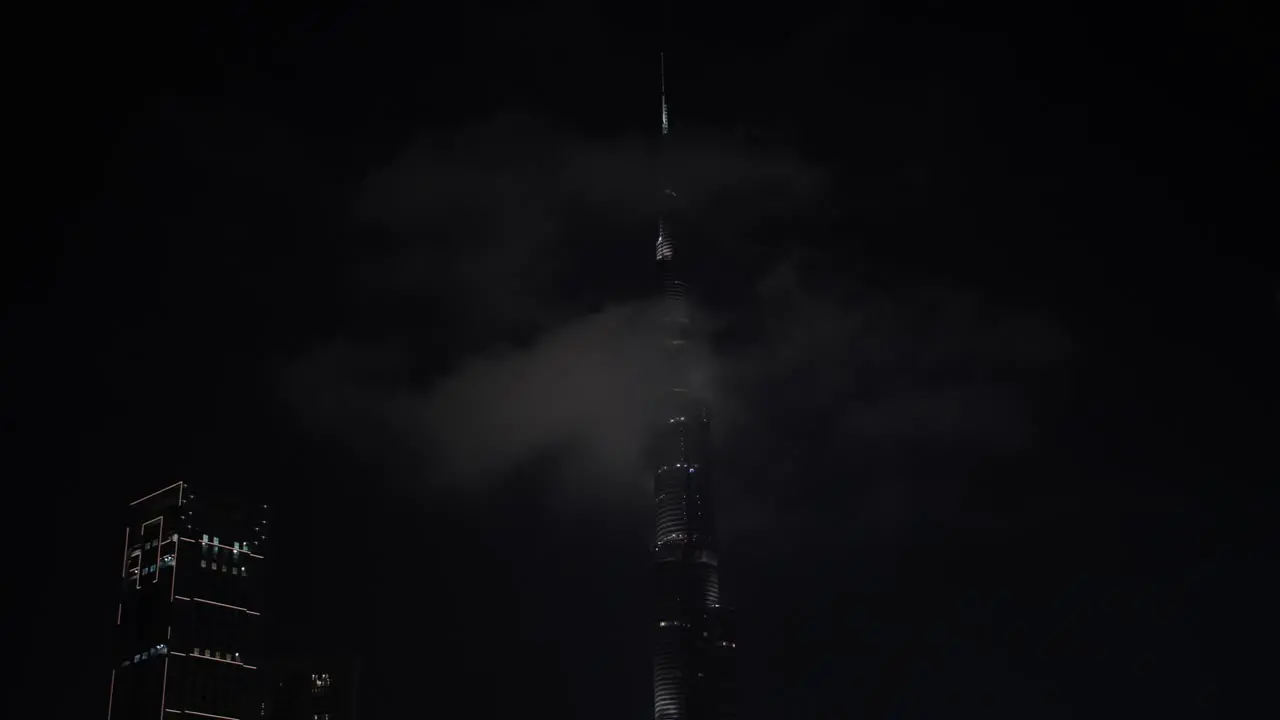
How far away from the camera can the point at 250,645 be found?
191125 millimetres

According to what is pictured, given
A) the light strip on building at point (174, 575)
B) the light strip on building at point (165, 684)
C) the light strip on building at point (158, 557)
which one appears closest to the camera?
the light strip on building at point (165, 684)

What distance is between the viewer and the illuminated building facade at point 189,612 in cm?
18238

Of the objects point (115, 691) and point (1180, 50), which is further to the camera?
point (115, 691)

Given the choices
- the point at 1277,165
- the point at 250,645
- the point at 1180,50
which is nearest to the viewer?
the point at 1277,165

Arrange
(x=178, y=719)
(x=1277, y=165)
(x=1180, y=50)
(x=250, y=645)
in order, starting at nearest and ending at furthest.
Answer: (x=1277, y=165) → (x=1180, y=50) → (x=178, y=719) → (x=250, y=645)

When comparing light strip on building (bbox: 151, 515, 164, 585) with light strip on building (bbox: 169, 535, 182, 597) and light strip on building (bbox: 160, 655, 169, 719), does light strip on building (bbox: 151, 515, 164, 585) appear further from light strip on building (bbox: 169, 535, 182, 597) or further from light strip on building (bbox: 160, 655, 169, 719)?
light strip on building (bbox: 160, 655, 169, 719)

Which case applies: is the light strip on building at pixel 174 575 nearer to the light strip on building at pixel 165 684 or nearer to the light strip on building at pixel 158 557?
the light strip on building at pixel 158 557

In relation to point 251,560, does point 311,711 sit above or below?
below

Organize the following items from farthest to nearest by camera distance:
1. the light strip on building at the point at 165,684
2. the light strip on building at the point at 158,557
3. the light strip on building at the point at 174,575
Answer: the light strip on building at the point at 158,557 < the light strip on building at the point at 174,575 < the light strip on building at the point at 165,684

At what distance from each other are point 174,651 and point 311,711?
19781 millimetres

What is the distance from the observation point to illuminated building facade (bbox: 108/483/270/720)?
18238 cm

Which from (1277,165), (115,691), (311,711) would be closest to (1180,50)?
(1277,165)

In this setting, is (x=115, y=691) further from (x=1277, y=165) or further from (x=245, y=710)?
(x=1277, y=165)

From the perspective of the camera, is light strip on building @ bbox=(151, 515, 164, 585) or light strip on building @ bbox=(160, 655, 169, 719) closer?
light strip on building @ bbox=(160, 655, 169, 719)
